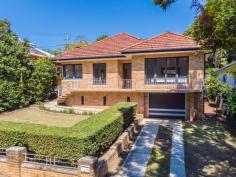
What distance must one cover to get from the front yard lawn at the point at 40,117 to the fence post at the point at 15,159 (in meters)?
8.89

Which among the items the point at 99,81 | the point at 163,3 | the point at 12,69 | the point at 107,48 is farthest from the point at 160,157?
the point at 12,69

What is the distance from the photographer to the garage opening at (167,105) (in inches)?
799

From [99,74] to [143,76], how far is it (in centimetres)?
509

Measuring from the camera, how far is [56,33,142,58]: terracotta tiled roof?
23141 mm

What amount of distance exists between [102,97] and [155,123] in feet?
21.4

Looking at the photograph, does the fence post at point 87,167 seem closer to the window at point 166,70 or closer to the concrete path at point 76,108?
the window at point 166,70

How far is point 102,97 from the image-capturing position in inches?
895

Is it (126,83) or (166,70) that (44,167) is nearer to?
(166,70)

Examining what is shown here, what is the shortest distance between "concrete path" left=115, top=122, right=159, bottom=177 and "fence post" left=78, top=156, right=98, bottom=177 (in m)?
1.90

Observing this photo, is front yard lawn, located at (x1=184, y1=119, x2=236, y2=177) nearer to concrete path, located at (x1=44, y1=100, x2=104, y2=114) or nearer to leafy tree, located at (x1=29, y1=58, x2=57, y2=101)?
concrete path, located at (x1=44, y1=100, x2=104, y2=114)

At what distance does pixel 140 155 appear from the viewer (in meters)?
11.3

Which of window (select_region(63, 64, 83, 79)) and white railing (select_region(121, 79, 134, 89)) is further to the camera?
window (select_region(63, 64, 83, 79))

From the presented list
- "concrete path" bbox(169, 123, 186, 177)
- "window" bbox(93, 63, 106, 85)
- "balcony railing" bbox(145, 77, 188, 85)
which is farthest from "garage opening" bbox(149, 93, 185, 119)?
"window" bbox(93, 63, 106, 85)

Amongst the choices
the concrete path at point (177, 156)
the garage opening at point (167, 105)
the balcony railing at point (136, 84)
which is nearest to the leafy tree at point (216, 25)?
the concrete path at point (177, 156)
